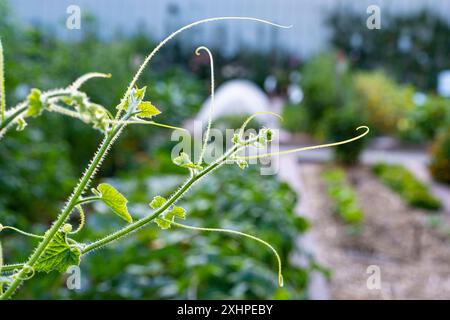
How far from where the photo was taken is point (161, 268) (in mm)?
2100

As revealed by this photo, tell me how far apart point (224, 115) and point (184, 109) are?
551 mm

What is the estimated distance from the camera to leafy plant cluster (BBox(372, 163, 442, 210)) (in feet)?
16.5

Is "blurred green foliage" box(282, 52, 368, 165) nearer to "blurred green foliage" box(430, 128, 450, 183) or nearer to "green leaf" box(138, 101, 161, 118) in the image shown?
"blurred green foliage" box(430, 128, 450, 183)

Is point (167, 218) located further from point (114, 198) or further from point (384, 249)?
point (384, 249)

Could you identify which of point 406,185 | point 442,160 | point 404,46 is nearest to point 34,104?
point 406,185

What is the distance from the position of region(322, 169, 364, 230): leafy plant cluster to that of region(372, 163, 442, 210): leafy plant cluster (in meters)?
0.37

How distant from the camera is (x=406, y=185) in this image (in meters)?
5.48

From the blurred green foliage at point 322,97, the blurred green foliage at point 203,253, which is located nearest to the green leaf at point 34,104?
the blurred green foliage at point 203,253

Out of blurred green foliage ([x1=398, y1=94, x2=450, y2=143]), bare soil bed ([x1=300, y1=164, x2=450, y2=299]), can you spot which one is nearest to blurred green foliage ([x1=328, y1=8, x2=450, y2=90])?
blurred green foliage ([x1=398, y1=94, x2=450, y2=143])

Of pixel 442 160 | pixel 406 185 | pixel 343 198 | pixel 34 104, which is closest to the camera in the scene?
pixel 34 104

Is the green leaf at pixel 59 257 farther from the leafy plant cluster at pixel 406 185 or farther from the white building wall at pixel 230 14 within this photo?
the white building wall at pixel 230 14

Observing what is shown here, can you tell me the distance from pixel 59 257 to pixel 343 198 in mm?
4536

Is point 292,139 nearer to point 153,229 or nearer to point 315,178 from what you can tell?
point 315,178
